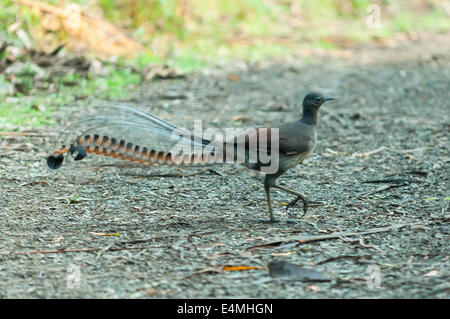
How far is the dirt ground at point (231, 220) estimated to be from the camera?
2979mm

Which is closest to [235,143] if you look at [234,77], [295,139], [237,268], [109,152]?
[295,139]

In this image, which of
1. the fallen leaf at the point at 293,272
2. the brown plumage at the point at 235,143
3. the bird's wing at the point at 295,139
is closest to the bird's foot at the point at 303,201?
the brown plumage at the point at 235,143

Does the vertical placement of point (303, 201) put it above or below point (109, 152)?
below

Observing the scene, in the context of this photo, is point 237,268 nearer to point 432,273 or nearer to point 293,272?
point 293,272

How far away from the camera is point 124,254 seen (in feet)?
10.9

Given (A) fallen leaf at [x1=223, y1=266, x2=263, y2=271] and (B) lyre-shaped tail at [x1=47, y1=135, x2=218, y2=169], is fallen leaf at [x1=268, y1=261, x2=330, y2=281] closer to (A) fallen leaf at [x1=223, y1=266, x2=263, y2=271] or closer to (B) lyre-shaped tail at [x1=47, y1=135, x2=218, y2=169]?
(A) fallen leaf at [x1=223, y1=266, x2=263, y2=271]

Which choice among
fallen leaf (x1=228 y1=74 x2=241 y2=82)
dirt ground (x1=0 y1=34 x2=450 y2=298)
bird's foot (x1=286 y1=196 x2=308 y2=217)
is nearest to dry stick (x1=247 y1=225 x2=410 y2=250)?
dirt ground (x1=0 y1=34 x2=450 y2=298)

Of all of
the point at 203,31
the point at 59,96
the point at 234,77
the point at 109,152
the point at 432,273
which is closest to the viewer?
the point at 432,273

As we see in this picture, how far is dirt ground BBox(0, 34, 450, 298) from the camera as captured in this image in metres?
2.98

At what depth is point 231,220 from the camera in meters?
3.89

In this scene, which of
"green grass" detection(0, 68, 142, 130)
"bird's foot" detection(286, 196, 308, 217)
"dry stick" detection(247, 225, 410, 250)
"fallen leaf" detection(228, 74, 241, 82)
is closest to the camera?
"dry stick" detection(247, 225, 410, 250)

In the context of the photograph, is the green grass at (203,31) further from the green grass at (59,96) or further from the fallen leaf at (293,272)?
the fallen leaf at (293,272)

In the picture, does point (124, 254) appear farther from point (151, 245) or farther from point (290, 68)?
point (290, 68)
